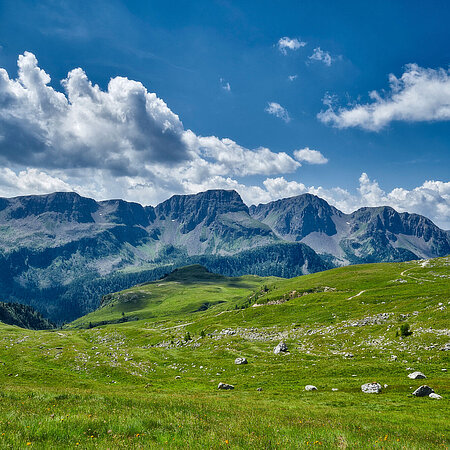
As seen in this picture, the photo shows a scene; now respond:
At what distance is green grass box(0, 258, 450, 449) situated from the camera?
1070cm

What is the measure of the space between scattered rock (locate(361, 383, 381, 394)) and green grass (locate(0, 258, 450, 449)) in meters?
0.88

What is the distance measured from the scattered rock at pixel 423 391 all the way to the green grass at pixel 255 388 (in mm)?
1492

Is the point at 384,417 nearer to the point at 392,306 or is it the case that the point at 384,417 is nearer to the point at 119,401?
the point at 119,401

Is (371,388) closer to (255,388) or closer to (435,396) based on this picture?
(435,396)

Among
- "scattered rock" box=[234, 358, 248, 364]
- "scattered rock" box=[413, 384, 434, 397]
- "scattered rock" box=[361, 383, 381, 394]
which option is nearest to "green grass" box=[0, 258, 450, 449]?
"scattered rock" box=[361, 383, 381, 394]

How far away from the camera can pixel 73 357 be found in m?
68.9

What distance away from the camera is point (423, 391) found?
31.2 metres

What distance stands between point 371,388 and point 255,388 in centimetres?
1591

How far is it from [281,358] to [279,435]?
5458cm

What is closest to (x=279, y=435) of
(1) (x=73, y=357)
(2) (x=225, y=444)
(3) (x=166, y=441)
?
(2) (x=225, y=444)

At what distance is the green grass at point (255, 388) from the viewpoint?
10.7 metres

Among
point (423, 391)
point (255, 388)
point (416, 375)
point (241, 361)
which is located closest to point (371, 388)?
point (423, 391)

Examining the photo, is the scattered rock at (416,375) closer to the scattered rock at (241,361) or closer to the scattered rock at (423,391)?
the scattered rock at (423,391)

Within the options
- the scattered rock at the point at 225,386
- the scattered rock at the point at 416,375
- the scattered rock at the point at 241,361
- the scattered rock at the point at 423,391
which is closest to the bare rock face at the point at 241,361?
the scattered rock at the point at 241,361
